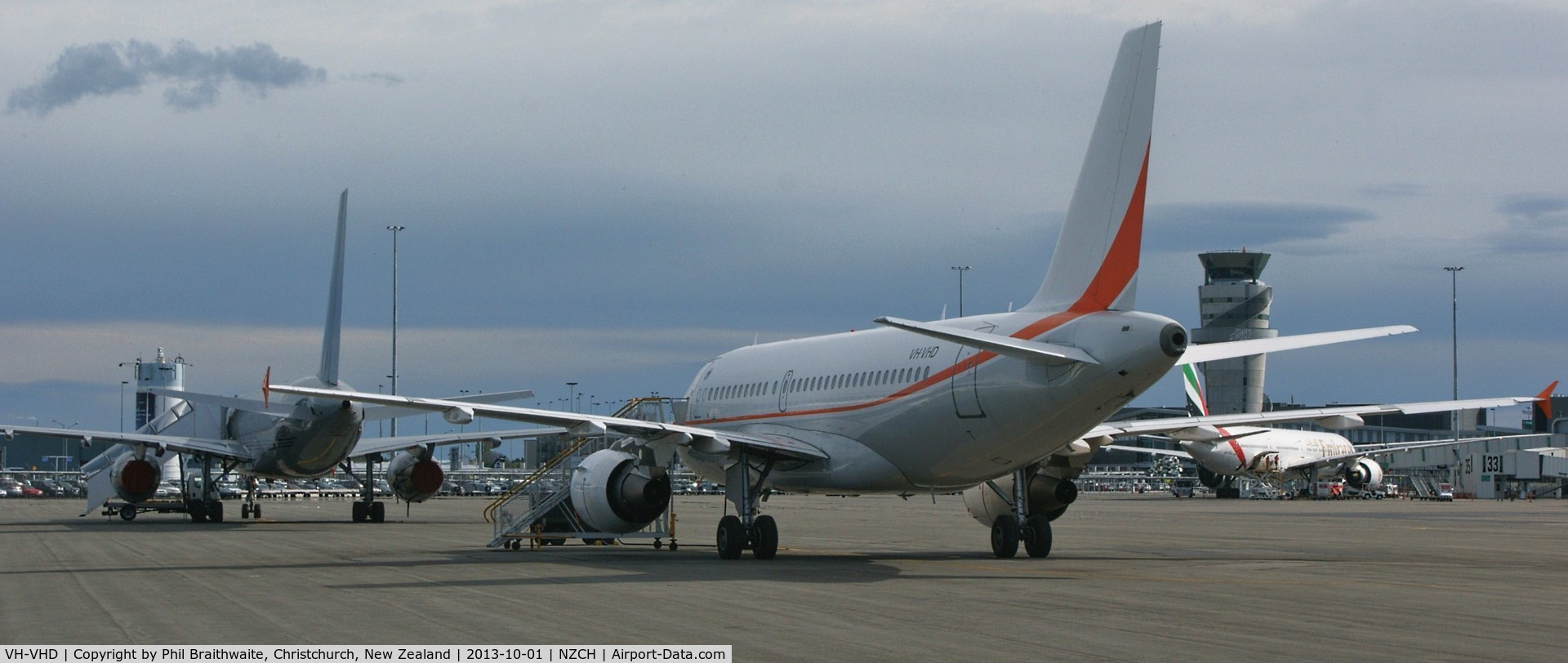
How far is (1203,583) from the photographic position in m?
18.0

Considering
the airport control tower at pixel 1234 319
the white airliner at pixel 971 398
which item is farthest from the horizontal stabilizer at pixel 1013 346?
the airport control tower at pixel 1234 319

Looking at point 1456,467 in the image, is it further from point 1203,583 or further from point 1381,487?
point 1203,583

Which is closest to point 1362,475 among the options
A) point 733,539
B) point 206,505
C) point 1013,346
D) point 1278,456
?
point 1278,456

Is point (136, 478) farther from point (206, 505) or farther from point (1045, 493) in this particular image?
point (1045, 493)

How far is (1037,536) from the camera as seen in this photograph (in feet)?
77.0

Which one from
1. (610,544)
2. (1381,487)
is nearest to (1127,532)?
(610,544)

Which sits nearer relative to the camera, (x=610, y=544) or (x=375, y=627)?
(x=375, y=627)

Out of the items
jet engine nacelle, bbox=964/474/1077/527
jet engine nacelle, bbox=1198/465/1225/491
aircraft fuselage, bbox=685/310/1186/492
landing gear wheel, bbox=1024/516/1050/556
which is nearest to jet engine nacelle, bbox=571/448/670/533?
aircraft fuselage, bbox=685/310/1186/492

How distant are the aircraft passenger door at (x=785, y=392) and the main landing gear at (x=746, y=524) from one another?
2.28 m

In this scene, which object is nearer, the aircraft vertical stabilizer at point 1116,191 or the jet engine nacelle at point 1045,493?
the aircraft vertical stabilizer at point 1116,191

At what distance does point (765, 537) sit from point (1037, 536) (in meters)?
4.31

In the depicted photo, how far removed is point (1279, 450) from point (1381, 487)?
40.6 feet

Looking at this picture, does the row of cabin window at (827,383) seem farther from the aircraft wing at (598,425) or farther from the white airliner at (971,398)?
the aircraft wing at (598,425)

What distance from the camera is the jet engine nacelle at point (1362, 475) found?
282 ft
